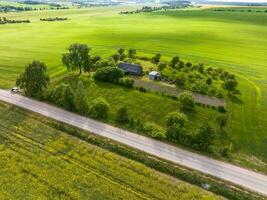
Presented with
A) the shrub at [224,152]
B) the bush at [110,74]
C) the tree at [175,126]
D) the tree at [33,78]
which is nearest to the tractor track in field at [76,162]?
the tree at [33,78]

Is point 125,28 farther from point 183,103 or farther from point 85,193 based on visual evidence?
point 85,193

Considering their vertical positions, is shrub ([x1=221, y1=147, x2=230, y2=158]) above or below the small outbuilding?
below

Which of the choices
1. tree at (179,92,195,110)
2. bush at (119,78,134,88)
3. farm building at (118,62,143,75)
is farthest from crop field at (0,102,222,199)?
farm building at (118,62,143,75)

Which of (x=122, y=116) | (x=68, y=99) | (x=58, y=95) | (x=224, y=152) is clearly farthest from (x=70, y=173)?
(x=224, y=152)

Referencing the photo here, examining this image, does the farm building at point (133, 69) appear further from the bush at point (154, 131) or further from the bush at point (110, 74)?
the bush at point (154, 131)

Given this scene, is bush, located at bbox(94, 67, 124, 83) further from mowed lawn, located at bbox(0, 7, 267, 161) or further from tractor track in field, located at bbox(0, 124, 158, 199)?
tractor track in field, located at bbox(0, 124, 158, 199)

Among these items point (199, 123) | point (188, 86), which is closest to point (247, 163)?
point (199, 123)
